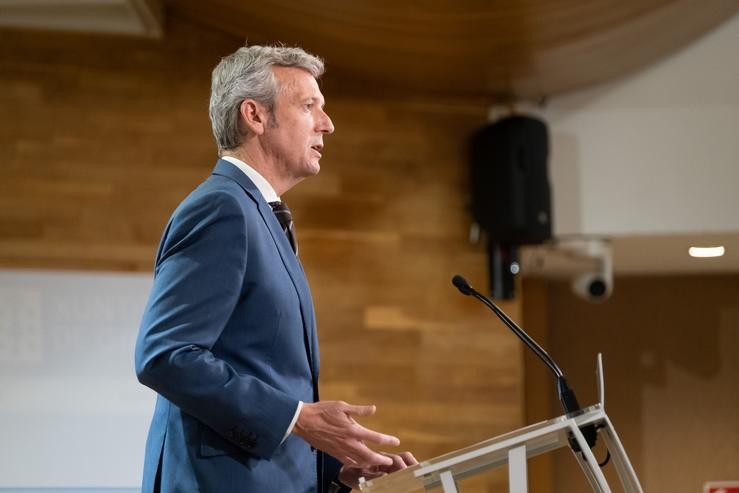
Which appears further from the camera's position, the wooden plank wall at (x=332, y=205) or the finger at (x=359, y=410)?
the wooden plank wall at (x=332, y=205)

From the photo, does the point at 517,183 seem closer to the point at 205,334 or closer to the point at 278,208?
the point at 278,208

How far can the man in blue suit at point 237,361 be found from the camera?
129 centimetres

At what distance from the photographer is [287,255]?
1520 mm

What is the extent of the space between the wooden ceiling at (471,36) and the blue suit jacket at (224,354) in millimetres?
2064

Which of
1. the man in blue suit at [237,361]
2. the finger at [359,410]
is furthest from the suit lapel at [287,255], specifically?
the finger at [359,410]

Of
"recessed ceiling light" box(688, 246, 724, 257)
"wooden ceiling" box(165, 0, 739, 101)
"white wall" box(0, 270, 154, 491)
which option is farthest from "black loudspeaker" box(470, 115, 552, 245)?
"white wall" box(0, 270, 154, 491)

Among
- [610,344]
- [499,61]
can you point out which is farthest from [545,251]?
[610,344]

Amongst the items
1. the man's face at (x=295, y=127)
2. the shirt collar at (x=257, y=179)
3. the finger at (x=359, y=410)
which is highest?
the man's face at (x=295, y=127)

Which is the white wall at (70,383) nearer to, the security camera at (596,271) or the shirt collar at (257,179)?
the security camera at (596,271)

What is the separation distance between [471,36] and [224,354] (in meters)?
2.39

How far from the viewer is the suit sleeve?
4.19 ft

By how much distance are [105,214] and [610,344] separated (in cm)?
307

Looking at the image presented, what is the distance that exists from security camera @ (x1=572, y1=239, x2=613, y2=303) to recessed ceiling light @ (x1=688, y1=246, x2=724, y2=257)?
1.77ft

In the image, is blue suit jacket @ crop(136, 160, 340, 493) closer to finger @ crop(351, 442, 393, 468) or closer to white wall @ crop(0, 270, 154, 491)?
finger @ crop(351, 442, 393, 468)
